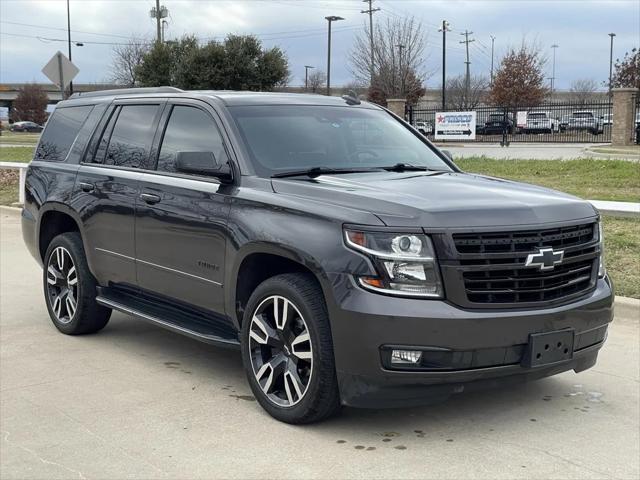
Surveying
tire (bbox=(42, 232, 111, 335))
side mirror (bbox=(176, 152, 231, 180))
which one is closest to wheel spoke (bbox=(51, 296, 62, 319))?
tire (bbox=(42, 232, 111, 335))

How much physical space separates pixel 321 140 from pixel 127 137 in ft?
5.29

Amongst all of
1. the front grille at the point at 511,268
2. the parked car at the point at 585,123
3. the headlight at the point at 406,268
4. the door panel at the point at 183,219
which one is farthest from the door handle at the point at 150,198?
the parked car at the point at 585,123

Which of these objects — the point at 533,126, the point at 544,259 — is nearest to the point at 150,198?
the point at 544,259

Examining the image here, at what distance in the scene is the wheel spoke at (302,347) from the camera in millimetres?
4329

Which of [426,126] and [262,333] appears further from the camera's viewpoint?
[426,126]

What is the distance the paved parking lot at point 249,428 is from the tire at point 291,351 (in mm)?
148

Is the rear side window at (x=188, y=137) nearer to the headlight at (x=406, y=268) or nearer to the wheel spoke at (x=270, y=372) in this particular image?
the wheel spoke at (x=270, y=372)

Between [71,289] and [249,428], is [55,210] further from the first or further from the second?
[249,428]

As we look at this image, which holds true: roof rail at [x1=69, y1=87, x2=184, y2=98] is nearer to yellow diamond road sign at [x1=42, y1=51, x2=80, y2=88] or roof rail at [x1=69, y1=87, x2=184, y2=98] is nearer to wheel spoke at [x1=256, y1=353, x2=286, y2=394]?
wheel spoke at [x1=256, y1=353, x2=286, y2=394]

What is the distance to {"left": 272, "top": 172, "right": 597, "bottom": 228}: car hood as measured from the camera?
410 centimetres

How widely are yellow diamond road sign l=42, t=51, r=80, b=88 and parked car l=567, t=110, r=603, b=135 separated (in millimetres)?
34482

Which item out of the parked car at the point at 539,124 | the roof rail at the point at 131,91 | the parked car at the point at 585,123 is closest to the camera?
the roof rail at the point at 131,91

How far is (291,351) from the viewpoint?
4473 mm

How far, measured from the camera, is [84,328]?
255 inches
